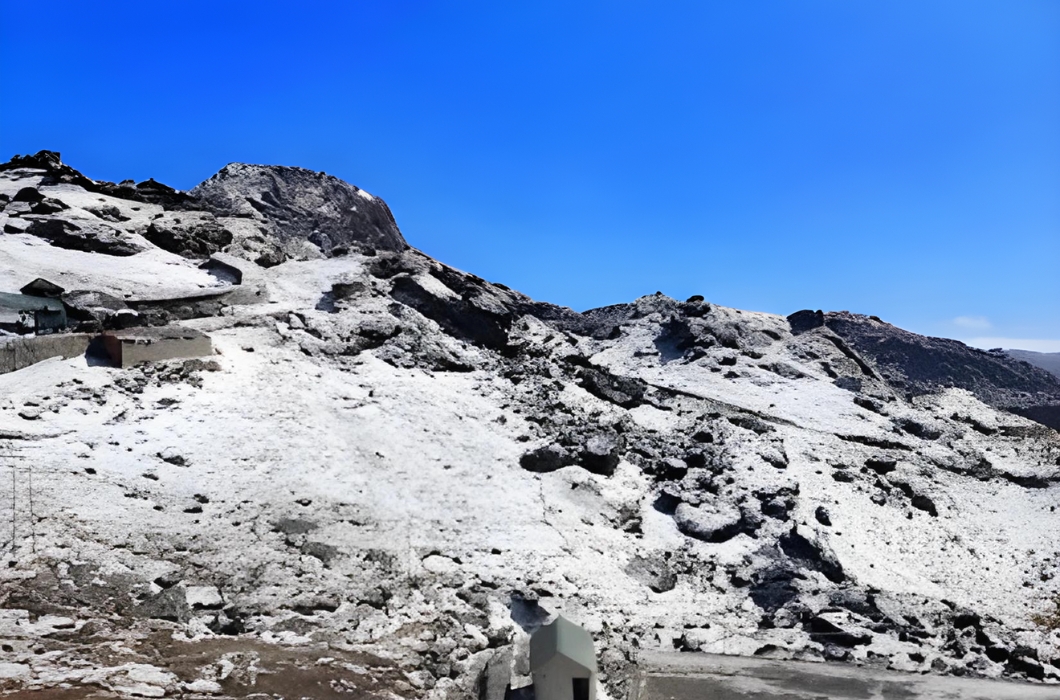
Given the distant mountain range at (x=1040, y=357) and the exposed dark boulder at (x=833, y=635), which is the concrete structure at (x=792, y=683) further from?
the distant mountain range at (x=1040, y=357)

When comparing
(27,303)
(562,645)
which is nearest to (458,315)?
(27,303)

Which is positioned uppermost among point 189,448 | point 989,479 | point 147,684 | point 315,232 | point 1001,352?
point 315,232

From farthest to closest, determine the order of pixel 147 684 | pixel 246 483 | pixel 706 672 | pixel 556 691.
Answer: pixel 246 483 → pixel 706 672 → pixel 556 691 → pixel 147 684

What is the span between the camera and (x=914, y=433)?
2608 cm

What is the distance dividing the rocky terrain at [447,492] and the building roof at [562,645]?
2.31 feet

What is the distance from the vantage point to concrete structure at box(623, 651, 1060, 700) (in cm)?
1127

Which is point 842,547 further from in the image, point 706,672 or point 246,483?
point 246,483

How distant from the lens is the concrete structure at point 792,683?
37.0ft

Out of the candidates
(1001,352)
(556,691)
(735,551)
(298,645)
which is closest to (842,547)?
(735,551)

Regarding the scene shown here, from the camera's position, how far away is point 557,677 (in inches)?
408

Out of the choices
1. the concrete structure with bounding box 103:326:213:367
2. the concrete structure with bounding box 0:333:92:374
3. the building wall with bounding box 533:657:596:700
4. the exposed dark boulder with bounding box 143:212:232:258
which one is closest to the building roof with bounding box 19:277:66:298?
the concrete structure with bounding box 0:333:92:374

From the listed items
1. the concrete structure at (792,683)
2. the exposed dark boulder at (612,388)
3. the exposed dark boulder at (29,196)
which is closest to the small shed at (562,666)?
the concrete structure at (792,683)

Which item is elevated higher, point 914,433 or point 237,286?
point 237,286

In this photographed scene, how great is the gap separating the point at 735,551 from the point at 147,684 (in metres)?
11.5
